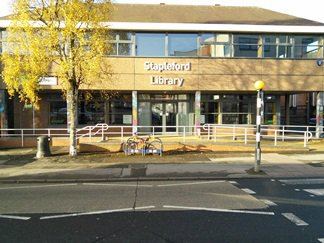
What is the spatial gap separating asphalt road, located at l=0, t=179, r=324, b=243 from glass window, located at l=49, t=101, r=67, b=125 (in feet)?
37.4

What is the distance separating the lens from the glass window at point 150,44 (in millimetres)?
17609

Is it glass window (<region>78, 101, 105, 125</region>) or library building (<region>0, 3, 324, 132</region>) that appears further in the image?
glass window (<region>78, 101, 105, 125</region>)

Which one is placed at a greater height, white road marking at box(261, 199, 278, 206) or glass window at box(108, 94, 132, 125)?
glass window at box(108, 94, 132, 125)

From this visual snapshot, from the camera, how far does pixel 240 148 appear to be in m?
14.3

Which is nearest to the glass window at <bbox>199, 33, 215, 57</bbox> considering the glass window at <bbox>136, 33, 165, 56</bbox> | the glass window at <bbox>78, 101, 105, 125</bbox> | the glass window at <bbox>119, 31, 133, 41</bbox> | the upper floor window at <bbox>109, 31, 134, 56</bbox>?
the glass window at <bbox>136, 33, 165, 56</bbox>

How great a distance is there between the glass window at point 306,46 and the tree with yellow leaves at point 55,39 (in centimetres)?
1355

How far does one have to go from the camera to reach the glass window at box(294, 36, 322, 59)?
18531 mm

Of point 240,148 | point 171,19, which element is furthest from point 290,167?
point 171,19

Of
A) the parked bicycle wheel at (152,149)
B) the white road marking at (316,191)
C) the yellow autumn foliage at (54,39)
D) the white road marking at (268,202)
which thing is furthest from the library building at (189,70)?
the white road marking at (268,202)

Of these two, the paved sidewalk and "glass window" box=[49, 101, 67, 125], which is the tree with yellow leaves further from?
"glass window" box=[49, 101, 67, 125]

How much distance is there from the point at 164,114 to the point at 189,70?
3855 millimetres

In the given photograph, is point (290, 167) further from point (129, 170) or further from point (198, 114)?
point (198, 114)

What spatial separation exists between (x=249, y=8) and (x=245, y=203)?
2138cm

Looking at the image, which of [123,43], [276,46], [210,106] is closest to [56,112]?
[123,43]
